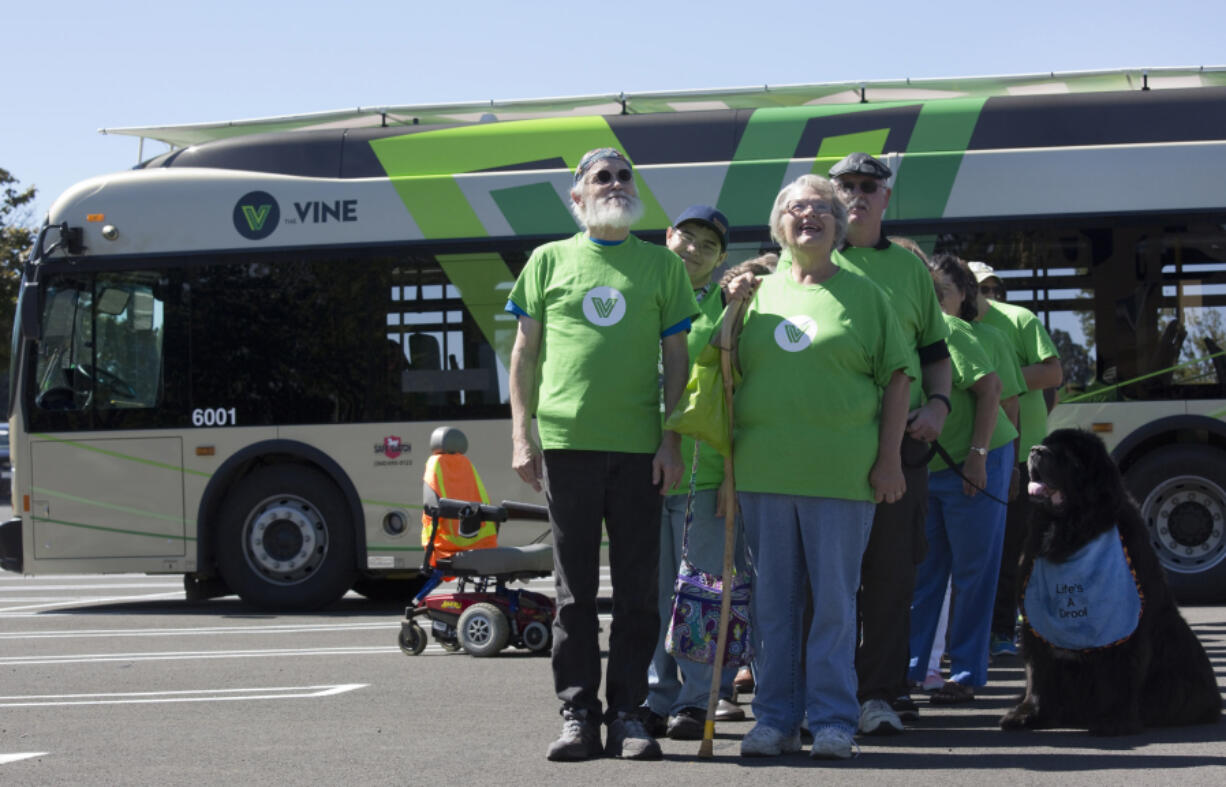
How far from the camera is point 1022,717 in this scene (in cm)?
578

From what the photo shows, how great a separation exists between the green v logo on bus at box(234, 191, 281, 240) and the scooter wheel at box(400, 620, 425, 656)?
4.28 metres

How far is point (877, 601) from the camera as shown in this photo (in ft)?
18.5

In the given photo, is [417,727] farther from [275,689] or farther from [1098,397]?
[1098,397]

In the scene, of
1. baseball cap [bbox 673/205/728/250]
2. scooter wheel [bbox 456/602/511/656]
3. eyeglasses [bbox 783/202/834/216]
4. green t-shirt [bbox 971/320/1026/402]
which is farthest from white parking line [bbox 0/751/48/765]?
green t-shirt [bbox 971/320/1026/402]

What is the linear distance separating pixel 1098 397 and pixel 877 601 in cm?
604

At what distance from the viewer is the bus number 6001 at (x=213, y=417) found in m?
11.8

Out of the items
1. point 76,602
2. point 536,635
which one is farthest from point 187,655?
point 76,602

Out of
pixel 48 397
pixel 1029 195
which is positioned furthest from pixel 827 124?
pixel 48 397

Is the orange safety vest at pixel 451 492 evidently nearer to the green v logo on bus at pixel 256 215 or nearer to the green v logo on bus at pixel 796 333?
the green v logo on bus at pixel 256 215

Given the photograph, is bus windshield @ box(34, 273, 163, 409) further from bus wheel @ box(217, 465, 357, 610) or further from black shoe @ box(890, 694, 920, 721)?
black shoe @ box(890, 694, 920, 721)

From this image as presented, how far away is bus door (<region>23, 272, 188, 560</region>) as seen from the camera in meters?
11.8

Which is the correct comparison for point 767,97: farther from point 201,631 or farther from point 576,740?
point 576,740

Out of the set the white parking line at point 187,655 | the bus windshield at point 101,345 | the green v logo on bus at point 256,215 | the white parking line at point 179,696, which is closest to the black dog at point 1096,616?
the white parking line at point 179,696

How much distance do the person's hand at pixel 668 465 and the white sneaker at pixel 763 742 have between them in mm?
856
